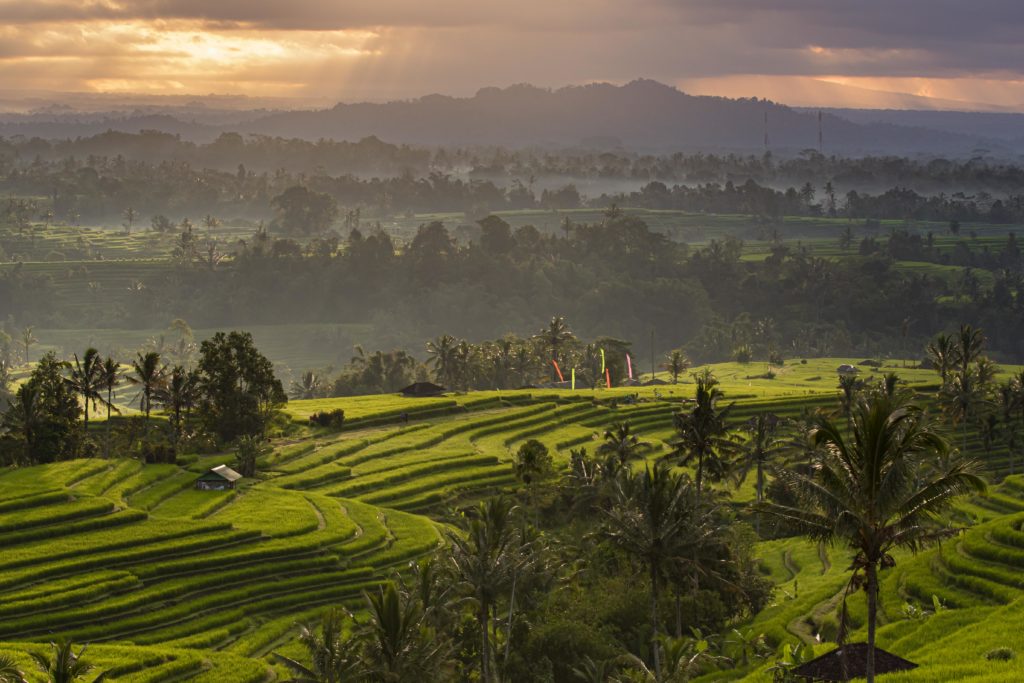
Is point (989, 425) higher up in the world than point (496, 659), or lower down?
higher up

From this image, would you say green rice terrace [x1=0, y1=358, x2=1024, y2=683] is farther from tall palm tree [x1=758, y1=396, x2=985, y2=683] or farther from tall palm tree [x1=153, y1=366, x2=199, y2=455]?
tall palm tree [x1=758, y1=396, x2=985, y2=683]

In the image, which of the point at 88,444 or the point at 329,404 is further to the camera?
the point at 329,404

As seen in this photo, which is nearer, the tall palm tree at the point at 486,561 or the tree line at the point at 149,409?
the tall palm tree at the point at 486,561

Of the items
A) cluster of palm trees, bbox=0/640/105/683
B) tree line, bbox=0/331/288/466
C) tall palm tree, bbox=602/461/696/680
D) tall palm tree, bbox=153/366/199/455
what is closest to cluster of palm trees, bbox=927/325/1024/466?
tall palm tree, bbox=602/461/696/680

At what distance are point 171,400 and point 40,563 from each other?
33.4 meters

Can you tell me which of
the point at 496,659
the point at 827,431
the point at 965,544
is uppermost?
the point at 827,431

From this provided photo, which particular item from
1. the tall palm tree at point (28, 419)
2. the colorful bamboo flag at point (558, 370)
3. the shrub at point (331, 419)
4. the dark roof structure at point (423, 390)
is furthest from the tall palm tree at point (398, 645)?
the colorful bamboo flag at point (558, 370)

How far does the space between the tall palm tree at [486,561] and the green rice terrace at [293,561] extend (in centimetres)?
1068

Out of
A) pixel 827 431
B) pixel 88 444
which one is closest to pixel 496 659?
pixel 827 431

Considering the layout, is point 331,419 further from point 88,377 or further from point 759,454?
point 759,454

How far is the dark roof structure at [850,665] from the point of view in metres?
42.1

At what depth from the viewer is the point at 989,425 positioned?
99.9 m

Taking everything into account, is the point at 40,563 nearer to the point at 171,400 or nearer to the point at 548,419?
the point at 171,400

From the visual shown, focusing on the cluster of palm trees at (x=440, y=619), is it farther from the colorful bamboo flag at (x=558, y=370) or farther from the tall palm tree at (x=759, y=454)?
the colorful bamboo flag at (x=558, y=370)
